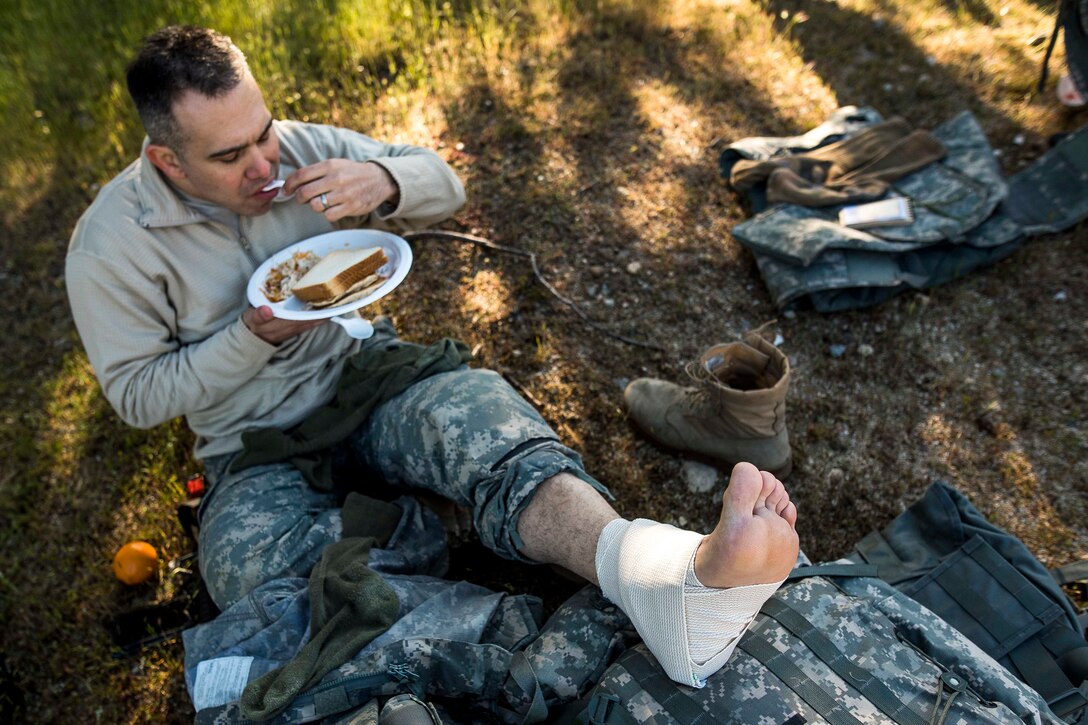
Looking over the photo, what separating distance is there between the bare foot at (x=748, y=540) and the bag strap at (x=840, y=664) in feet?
0.69

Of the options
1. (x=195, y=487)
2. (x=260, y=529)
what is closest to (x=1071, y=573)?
(x=260, y=529)

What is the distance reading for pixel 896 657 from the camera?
1.61 m

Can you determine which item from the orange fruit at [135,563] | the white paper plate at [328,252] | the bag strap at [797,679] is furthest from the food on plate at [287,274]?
the bag strap at [797,679]

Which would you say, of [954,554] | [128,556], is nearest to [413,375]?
[128,556]

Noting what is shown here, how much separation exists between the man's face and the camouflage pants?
783mm

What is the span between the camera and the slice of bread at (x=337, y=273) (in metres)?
2.12

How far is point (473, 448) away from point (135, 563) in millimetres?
1388

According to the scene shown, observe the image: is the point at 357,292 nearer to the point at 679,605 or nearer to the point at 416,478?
the point at 416,478

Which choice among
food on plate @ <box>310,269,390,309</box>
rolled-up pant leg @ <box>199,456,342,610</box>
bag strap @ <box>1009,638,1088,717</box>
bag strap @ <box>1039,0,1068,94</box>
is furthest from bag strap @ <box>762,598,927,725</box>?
bag strap @ <box>1039,0,1068,94</box>

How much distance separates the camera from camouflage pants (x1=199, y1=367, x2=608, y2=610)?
1.97m

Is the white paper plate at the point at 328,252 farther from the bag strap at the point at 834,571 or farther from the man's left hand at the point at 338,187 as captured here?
the bag strap at the point at 834,571

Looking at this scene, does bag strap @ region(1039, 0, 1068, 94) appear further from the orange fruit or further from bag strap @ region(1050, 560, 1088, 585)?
the orange fruit

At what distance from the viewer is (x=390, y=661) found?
1.70 metres

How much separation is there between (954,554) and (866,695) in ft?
2.21
